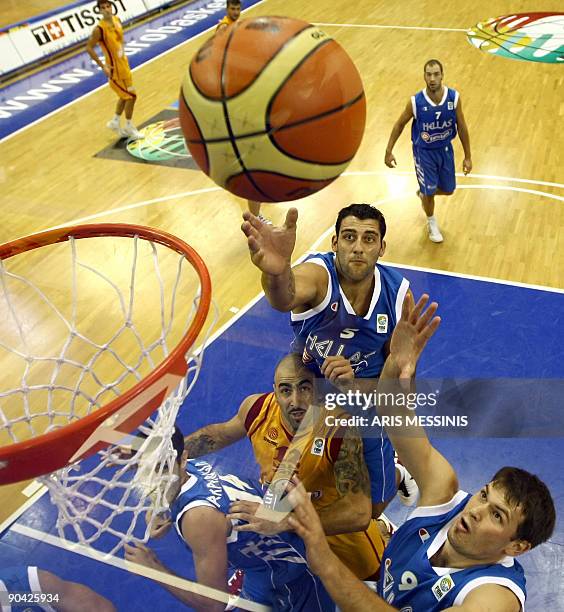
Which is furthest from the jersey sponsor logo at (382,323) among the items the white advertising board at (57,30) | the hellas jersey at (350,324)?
the white advertising board at (57,30)

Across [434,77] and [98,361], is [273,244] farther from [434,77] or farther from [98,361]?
[434,77]

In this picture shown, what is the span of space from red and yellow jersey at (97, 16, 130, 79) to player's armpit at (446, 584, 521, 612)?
23.9 feet

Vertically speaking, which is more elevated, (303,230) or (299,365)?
(299,365)

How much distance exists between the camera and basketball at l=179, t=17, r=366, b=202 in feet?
6.80

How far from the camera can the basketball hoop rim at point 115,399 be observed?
1.88 metres

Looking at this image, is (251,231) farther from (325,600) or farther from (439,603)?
(325,600)

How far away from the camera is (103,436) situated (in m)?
2.08

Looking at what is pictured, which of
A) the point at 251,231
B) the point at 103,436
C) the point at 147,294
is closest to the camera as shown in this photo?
the point at 103,436

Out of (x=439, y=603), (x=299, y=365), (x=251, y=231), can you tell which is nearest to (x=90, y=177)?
(x=299, y=365)

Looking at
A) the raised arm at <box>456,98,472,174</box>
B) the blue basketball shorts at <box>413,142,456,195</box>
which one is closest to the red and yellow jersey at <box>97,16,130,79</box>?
the blue basketball shorts at <box>413,142,456,195</box>

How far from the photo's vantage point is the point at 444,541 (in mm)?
2309

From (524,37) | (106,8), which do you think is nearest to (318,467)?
(106,8)

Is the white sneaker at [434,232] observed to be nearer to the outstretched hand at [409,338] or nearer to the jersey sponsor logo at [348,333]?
the jersey sponsor logo at [348,333]

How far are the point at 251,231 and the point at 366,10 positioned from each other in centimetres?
1202
